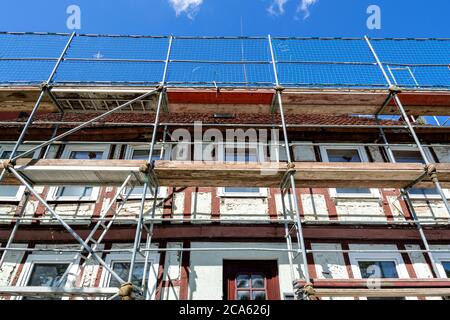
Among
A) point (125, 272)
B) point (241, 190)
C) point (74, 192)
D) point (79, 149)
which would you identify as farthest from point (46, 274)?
point (241, 190)

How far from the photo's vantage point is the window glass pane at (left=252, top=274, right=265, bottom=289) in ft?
21.7

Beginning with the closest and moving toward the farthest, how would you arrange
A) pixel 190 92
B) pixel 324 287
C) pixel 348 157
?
pixel 324 287 < pixel 190 92 < pixel 348 157

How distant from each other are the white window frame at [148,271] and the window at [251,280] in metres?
1.50

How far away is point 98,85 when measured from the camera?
6.89 meters

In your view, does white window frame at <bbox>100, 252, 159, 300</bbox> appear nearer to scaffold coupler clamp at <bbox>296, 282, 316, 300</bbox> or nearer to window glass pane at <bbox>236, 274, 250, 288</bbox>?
window glass pane at <bbox>236, 274, 250, 288</bbox>

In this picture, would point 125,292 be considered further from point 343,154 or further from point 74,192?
point 343,154

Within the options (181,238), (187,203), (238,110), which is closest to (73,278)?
(181,238)

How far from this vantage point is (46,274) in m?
6.74

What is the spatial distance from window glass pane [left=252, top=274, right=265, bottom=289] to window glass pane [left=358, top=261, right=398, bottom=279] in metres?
2.20

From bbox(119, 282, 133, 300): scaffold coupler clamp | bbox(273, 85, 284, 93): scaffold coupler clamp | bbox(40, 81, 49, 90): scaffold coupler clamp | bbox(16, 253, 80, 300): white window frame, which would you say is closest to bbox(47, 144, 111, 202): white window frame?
bbox(16, 253, 80, 300): white window frame

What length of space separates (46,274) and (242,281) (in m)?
4.35

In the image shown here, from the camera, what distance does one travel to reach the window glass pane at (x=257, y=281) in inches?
261
